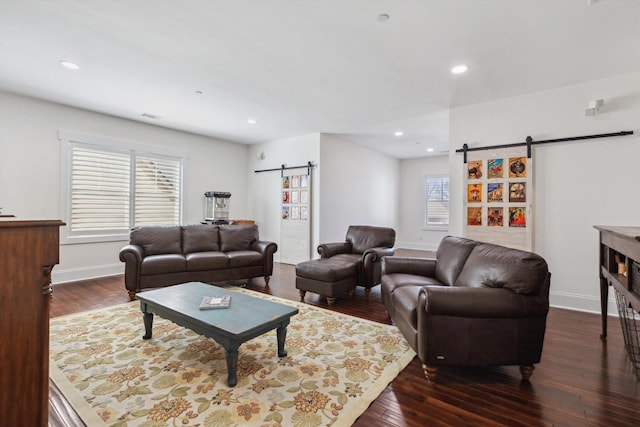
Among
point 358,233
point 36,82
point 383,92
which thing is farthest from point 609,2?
point 36,82

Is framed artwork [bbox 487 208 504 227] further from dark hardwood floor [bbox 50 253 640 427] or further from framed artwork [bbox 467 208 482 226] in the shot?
dark hardwood floor [bbox 50 253 640 427]

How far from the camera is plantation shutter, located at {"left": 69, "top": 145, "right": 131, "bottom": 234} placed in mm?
4637

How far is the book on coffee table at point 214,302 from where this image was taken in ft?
7.53

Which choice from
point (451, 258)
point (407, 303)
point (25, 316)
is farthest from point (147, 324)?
point (451, 258)

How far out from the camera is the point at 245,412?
1687 millimetres

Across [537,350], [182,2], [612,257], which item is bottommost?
[537,350]

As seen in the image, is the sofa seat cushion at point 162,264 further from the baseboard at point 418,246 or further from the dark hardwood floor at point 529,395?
the baseboard at point 418,246

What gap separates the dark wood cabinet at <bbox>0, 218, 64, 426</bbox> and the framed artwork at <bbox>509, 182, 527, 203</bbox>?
181 inches

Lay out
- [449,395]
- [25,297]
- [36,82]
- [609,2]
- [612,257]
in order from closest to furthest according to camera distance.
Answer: [25,297] → [449,395] → [609,2] → [612,257] → [36,82]

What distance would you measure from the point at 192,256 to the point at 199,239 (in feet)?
1.63

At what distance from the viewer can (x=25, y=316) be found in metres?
1.09

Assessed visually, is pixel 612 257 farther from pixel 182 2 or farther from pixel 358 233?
pixel 182 2

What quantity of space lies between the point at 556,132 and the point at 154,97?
212 inches

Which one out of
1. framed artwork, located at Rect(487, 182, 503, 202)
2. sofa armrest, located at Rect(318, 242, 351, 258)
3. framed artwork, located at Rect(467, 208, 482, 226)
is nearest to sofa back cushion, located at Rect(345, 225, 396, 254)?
sofa armrest, located at Rect(318, 242, 351, 258)
